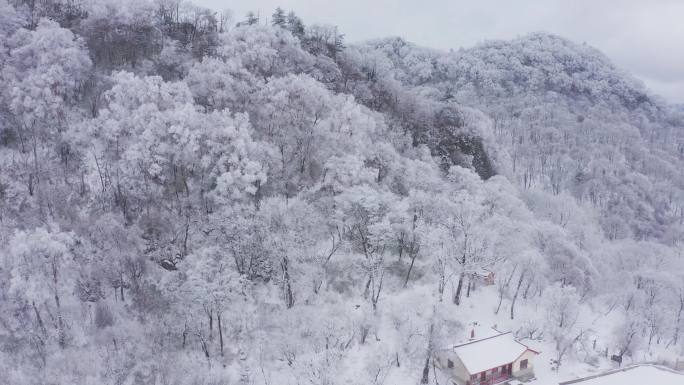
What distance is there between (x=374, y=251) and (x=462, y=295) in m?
9.79

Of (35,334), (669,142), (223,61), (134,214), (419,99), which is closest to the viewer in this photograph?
(35,334)

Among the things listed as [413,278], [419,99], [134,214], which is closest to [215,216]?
[134,214]

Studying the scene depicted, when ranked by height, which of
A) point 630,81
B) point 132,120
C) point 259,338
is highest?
point 630,81

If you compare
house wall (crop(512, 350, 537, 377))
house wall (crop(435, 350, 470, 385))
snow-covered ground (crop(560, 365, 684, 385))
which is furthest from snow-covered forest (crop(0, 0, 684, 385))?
snow-covered ground (crop(560, 365, 684, 385))

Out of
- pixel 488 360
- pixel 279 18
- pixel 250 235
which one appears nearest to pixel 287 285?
pixel 250 235

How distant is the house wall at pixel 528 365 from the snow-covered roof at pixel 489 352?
619 millimetres

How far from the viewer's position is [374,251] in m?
44.5

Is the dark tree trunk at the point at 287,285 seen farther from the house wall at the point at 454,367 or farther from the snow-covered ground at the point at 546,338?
the snow-covered ground at the point at 546,338

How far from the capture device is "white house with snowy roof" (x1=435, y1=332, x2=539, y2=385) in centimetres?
3516

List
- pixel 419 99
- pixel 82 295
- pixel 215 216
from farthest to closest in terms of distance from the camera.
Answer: pixel 419 99 → pixel 215 216 → pixel 82 295

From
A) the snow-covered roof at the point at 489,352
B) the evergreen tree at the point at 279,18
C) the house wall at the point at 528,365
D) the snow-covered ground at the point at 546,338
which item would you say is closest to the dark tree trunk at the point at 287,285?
the snow-covered ground at the point at 546,338

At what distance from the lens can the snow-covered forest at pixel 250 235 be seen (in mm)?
34031

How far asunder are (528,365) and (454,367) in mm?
6834

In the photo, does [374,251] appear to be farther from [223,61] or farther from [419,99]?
[419,99]
